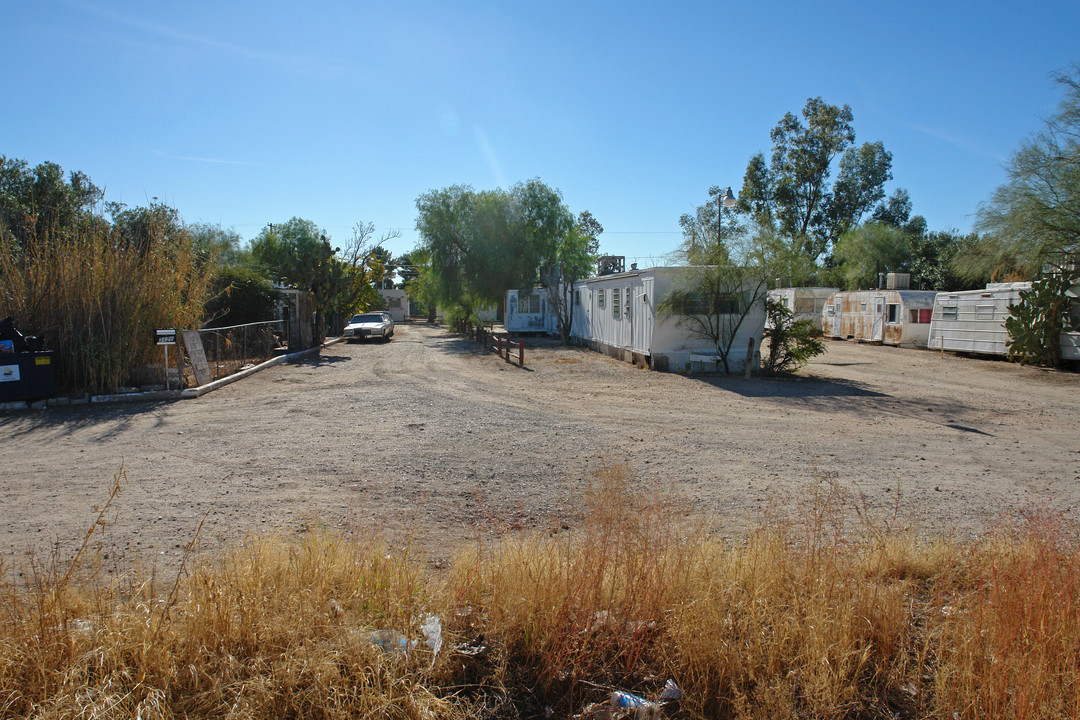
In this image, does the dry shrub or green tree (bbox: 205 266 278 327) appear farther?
green tree (bbox: 205 266 278 327)

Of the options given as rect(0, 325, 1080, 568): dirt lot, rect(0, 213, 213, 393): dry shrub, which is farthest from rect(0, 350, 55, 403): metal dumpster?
rect(0, 325, 1080, 568): dirt lot

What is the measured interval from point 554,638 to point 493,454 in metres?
4.87

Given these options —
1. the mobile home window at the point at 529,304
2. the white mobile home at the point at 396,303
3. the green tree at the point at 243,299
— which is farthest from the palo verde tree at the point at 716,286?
the white mobile home at the point at 396,303

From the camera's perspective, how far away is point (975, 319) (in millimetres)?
21109

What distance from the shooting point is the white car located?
28172mm

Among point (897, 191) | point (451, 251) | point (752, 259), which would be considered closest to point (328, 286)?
point (451, 251)

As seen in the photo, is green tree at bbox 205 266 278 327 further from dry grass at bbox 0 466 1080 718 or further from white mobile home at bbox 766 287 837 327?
white mobile home at bbox 766 287 837 327

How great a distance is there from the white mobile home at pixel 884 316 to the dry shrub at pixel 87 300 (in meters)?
24.1

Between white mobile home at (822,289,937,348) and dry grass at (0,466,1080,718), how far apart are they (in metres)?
24.4

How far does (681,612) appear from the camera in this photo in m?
3.37

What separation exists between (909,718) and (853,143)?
4671cm

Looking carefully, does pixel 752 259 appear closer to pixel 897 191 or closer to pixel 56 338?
pixel 56 338

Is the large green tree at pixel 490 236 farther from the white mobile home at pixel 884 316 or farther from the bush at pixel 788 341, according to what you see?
the bush at pixel 788 341

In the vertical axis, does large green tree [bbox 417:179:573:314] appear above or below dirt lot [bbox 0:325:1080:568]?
above
